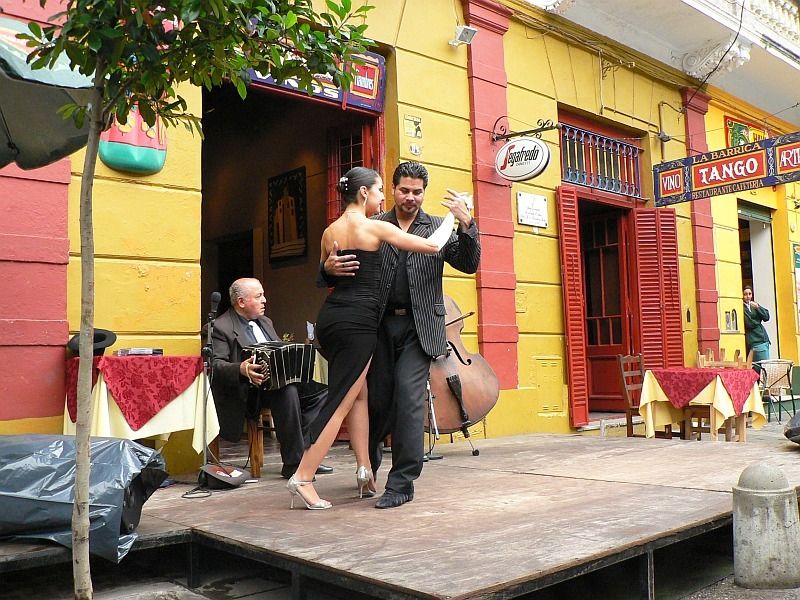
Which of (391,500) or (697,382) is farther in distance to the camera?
(697,382)

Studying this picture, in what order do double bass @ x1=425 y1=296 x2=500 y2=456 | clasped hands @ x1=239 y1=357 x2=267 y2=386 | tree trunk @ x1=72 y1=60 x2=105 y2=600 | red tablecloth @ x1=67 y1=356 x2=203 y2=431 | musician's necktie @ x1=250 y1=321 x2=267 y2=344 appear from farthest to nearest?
double bass @ x1=425 y1=296 x2=500 y2=456, musician's necktie @ x1=250 y1=321 x2=267 y2=344, clasped hands @ x1=239 y1=357 x2=267 y2=386, red tablecloth @ x1=67 y1=356 x2=203 y2=431, tree trunk @ x1=72 y1=60 x2=105 y2=600

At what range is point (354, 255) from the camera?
363 centimetres

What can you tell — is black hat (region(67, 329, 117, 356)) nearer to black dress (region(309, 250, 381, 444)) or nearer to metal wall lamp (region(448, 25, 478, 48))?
black dress (region(309, 250, 381, 444))

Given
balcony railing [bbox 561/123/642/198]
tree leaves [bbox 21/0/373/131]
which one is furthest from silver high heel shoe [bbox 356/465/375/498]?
balcony railing [bbox 561/123/642/198]

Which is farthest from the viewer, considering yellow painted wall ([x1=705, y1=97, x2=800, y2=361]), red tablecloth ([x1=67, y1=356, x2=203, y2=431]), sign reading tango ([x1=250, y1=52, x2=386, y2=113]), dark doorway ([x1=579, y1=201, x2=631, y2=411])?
yellow painted wall ([x1=705, y1=97, x2=800, y2=361])

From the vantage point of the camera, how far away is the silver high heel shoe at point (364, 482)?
150 inches

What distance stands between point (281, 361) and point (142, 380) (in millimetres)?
807

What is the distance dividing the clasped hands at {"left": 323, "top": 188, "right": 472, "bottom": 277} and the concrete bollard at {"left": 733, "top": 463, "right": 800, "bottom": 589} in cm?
171

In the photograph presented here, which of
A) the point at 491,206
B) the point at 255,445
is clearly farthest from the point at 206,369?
the point at 491,206

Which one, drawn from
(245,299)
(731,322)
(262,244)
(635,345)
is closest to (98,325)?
(245,299)

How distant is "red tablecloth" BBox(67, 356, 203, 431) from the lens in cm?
426

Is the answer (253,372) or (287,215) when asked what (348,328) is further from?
(287,215)

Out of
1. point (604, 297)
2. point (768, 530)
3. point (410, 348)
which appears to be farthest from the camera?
point (604, 297)

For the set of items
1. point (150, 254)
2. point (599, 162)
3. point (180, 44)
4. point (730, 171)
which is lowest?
point (150, 254)
